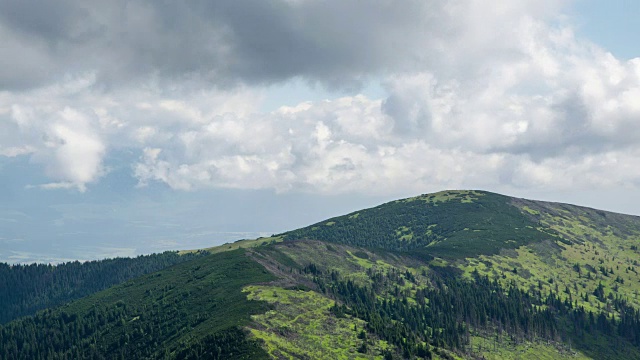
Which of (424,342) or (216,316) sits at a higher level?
(216,316)

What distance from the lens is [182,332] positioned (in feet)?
607

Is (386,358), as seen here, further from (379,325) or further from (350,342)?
(379,325)

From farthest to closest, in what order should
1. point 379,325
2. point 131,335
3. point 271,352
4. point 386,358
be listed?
point 131,335 → point 379,325 → point 386,358 → point 271,352

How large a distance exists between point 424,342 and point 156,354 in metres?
85.1

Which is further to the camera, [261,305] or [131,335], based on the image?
[131,335]

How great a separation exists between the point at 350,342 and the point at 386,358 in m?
12.8

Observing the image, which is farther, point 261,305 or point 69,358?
point 69,358

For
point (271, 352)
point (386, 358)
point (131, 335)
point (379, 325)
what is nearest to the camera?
point (271, 352)

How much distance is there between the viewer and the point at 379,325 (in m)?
181

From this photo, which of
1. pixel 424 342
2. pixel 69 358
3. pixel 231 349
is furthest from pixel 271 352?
pixel 69 358

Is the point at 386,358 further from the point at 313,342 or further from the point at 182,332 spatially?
the point at 182,332

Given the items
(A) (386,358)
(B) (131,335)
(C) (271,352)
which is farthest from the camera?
(B) (131,335)

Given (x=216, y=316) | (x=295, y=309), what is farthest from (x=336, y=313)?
(x=216, y=316)

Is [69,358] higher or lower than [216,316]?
lower
